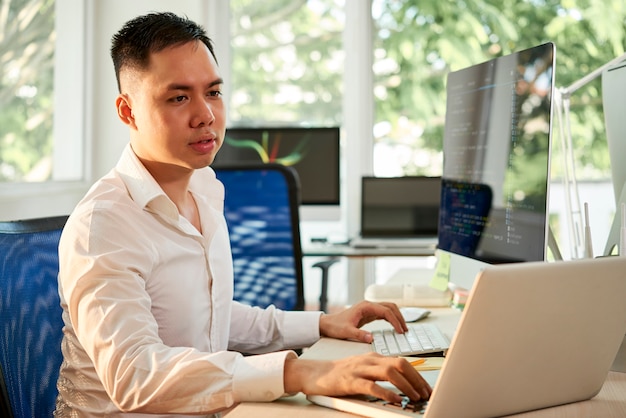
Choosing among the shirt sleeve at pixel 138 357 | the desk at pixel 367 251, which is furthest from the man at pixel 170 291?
the desk at pixel 367 251

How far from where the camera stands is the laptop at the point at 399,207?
3.76 metres

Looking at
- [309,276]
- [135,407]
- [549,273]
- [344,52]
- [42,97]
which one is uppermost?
[344,52]

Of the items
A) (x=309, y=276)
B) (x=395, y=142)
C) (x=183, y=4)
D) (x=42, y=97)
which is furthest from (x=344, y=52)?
(x=42, y=97)

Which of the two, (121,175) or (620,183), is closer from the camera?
(121,175)

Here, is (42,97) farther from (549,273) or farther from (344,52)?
(549,273)

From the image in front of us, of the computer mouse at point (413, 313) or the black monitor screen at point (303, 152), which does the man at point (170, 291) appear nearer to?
the computer mouse at point (413, 313)

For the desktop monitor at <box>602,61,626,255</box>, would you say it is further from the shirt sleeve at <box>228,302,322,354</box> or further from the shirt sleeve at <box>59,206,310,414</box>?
the shirt sleeve at <box>59,206,310,414</box>

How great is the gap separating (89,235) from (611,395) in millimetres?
794

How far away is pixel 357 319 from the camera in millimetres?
1462

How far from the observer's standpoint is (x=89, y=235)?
117 cm

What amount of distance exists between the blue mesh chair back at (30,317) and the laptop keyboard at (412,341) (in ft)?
1.87

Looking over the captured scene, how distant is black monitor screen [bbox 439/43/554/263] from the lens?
1.38m

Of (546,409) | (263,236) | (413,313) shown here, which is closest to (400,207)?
(263,236)

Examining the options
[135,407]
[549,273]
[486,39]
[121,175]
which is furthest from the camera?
[486,39]
